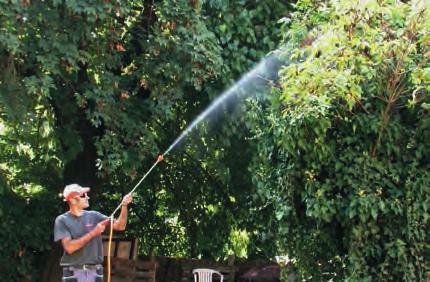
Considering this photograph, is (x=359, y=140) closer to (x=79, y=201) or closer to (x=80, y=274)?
(x=79, y=201)

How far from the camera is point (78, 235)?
20.4ft

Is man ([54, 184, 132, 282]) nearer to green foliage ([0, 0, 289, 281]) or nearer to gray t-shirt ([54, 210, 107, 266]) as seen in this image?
gray t-shirt ([54, 210, 107, 266])

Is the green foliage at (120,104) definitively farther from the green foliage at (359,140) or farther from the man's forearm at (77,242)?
the man's forearm at (77,242)

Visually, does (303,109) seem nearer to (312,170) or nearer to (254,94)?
(312,170)

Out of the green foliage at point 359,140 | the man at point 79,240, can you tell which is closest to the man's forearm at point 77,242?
the man at point 79,240

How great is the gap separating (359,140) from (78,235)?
9.31ft

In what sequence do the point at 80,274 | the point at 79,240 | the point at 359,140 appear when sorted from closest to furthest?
the point at 79,240 < the point at 80,274 < the point at 359,140

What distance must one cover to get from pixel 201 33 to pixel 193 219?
4826 mm

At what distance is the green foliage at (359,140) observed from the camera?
22.0ft

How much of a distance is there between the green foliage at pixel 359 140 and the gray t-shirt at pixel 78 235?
79.1 inches

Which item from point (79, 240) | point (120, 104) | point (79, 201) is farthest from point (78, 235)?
point (120, 104)

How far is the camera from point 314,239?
24.0 ft

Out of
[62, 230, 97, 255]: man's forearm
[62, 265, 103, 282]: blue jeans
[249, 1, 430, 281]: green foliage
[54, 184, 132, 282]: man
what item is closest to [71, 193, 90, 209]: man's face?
[54, 184, 132, 282]: man

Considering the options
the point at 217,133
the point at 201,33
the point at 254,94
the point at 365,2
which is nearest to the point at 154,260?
the point at 217,133
